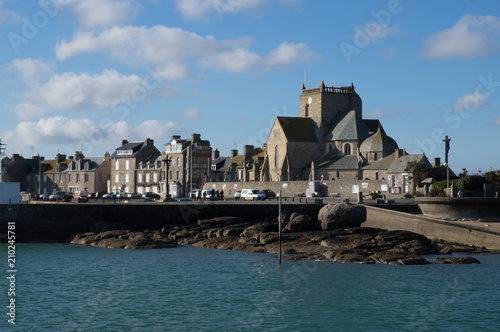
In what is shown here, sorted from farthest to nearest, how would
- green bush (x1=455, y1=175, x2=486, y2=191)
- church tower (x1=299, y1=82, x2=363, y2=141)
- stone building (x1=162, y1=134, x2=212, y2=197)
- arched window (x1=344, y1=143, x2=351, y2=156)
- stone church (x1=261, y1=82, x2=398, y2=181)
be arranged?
church tower (x1=299, y1=82, x2=363, y2=141), arched window (x1=344, y1=143, x2=351, y2=156), stone building (x1=162, y1=134, x2=212, y2=197), stone church (x1=261, y1=82, x2=398, y2=181), green bush (x1=455, y1=175, x2=486, y2=191)

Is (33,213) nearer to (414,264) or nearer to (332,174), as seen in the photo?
(414,264)

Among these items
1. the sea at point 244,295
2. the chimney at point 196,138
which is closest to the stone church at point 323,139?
the chimney at point 196,138

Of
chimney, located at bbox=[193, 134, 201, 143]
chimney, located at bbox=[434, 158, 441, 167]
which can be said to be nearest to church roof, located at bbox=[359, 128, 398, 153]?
chimney, located at bbox=[434, 158, 441, 167]

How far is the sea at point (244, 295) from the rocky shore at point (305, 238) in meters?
1.52

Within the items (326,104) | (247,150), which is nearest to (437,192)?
(326,104)

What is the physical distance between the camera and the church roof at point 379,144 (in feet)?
304

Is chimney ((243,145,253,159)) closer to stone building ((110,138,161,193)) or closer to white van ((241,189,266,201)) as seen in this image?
stone building ((110,138,161,193))

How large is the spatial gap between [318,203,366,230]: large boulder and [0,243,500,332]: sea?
337 inches

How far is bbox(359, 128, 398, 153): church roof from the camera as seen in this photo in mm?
92750

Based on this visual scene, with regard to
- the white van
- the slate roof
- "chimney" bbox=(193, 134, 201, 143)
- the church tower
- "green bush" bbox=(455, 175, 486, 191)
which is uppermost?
the church tower

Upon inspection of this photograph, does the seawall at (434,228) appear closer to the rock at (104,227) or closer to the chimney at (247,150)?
the rock at (104,227)

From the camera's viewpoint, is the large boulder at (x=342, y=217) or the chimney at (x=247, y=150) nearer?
the large boulder at (x=342, y=217)

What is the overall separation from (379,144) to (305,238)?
2168 inches

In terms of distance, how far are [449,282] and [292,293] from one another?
286 inches
